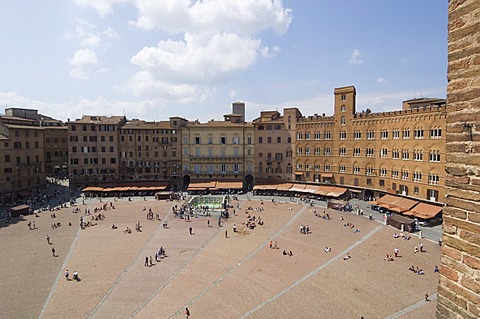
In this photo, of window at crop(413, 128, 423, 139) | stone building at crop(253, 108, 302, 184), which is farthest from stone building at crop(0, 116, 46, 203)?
window at crop(413, 128, 423, 139)

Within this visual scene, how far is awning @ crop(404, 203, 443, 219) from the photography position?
36531 mm

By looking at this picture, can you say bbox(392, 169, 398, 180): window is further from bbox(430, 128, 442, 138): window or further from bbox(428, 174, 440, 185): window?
bbox(430, 128, 442, 138): window

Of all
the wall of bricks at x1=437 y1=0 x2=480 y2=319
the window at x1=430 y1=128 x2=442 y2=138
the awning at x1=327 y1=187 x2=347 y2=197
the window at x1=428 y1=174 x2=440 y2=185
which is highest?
the window at x1=430 y1=128 x2=442 y2=138

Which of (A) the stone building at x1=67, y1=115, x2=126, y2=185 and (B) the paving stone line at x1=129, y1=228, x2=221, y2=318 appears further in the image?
(A) the stone building at x1=67, y1=115, x2=126, y2=185

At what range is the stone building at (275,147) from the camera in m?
57.8

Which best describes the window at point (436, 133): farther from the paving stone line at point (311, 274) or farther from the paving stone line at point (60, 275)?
the paving stone line at point (60, 275)

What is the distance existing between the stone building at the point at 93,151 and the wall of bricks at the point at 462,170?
62.7 meters

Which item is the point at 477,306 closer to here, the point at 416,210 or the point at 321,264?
the point at 321,264

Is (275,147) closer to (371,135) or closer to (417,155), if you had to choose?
(371,135)

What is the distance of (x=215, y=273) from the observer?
83.0 feet

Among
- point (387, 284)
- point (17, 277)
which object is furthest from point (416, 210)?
point (17, 277)

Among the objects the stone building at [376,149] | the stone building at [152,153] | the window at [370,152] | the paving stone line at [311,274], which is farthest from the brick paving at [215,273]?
the stone building at [152,153]

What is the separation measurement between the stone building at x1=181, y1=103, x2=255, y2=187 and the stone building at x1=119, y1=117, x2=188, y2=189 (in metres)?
2.43

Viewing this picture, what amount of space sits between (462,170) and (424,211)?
39467 millimetres
